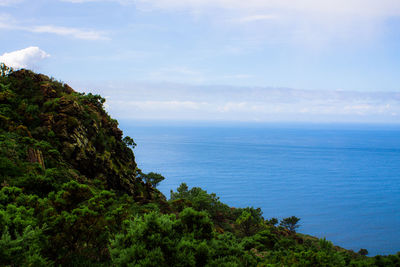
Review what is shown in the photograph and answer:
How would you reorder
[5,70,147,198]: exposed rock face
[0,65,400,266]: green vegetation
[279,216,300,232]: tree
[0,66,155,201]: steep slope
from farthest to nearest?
[279,216,300,232]: tree < [5,70,147,198]: exposed rock face < [0,66,155,201]: steep slope < [0,65,400,266]: green vegetation

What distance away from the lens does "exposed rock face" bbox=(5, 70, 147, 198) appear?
2628cm

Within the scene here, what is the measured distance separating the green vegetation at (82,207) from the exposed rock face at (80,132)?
99 mm

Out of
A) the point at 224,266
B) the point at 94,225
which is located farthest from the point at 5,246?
the point at 224,266

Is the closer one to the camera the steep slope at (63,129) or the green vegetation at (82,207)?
the green vegetation at (82,207)

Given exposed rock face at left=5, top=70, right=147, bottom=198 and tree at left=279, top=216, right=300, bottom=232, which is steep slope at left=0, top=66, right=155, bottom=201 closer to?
Result: exposed rock face at left=5, top=70, right=147, bottom=198

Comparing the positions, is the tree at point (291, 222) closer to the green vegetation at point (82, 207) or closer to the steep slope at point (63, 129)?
the green vegetation at point (82, 207)

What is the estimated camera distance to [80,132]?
27.9 m

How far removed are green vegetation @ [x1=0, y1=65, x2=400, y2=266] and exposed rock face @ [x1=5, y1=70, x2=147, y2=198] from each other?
99mm

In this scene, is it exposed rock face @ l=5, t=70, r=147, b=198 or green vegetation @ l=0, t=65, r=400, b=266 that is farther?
exposed rock face @ l=5, t=70, r=147, b=198

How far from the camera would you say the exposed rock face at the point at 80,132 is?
26.3 meters

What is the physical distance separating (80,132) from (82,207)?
17194 mm

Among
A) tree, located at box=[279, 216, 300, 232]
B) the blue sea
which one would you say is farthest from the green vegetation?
the blue sea

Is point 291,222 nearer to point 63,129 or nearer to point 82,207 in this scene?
point 63,129

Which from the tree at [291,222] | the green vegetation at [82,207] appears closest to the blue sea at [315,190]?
the tree at [291,222]
